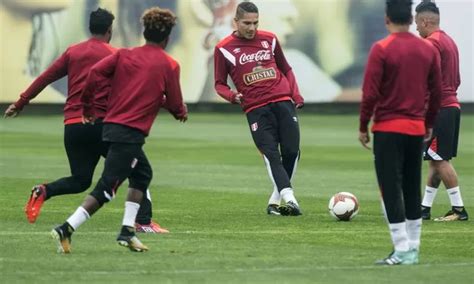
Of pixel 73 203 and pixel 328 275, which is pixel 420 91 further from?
pixel 73 203

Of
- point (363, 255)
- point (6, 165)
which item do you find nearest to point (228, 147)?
point (6, 165)

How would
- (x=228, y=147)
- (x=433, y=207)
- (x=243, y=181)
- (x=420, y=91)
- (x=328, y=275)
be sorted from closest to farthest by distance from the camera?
(x=328, y=275) → (x=420, y=91) → (x=433, y=207) → (x=243, y=181) → (x=228, y=147)

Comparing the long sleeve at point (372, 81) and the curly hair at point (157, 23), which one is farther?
the curly hair at point (157, 23)

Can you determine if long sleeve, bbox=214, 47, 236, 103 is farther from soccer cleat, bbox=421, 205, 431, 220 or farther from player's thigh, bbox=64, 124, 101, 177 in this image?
player's thigh, bbox=64, 124, 101, 177

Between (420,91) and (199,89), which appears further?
(199,89)

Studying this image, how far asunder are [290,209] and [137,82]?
4.22m

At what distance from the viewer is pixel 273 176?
1603 cm

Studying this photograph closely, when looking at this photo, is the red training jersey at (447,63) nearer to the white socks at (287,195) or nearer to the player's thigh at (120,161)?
the white socks at (287,195)

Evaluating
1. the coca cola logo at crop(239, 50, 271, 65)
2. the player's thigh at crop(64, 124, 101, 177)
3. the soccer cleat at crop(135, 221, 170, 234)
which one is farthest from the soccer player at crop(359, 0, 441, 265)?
the coca cola logo at crop(239, 50, 271, 65)

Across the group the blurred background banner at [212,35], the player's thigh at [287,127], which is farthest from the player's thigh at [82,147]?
the blurred background banner at [212,35]

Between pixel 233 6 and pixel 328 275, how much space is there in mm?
34137

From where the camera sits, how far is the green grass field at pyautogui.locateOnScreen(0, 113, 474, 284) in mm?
10711

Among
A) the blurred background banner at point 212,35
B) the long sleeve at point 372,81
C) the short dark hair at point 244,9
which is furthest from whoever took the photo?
the blurred background banner at point 212,35

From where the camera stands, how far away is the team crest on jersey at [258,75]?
16250 mm
